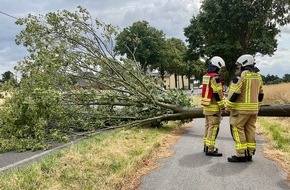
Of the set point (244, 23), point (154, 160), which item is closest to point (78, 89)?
point (154, 160)

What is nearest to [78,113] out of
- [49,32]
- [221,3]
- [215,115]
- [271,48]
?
[49,32]

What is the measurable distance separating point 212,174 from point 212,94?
199cm

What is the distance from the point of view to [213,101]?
23.8 feet

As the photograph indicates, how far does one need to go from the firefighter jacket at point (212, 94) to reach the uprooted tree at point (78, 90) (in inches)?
106

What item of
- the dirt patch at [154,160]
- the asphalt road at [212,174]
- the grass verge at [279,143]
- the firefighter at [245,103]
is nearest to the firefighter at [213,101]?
the asphalt road at [212,174]

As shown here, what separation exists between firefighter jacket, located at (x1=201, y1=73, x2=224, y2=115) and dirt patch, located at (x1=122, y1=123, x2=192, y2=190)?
1216mm

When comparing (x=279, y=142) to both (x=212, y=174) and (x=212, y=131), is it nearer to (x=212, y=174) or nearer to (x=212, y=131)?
(x=212, y=131)

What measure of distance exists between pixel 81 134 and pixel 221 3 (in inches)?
812

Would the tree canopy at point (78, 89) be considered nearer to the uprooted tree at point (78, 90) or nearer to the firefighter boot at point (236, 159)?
the uprooted tree at point (78, 90)

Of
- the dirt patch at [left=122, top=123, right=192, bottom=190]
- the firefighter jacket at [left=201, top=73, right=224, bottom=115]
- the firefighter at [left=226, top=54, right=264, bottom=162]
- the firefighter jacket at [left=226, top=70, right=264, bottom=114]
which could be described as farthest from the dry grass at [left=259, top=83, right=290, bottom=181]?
the dirt patch at [left=122, top=123, right=192, bottom=190]

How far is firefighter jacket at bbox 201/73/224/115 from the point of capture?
7090mm

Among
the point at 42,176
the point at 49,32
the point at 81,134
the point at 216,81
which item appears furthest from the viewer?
the point at 49,32

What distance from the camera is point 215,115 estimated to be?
285 inches

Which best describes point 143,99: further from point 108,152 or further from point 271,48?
point 271,48
